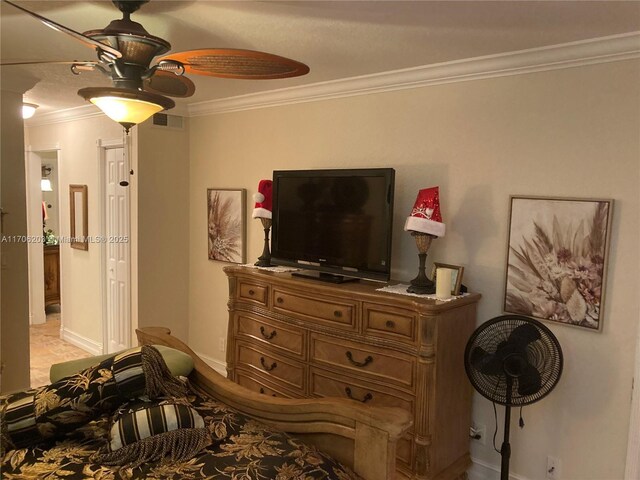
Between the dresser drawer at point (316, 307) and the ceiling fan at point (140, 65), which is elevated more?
the ceiling fan at point (140, 65)

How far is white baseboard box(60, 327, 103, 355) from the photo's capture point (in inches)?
208

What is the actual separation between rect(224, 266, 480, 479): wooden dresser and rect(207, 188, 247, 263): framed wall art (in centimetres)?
96

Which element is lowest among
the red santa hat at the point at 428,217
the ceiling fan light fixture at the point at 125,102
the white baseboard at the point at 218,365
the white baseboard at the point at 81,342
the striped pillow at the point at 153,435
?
the white baseboard at the point at 81,342

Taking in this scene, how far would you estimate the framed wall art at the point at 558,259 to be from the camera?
8.18 ft

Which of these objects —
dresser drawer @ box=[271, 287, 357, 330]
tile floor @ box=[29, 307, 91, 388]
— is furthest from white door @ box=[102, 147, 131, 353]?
dresser drawer @ box=[271, 287, 357, 330]

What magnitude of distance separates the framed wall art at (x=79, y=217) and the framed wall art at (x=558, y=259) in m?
4.33

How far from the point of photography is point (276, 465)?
1.67 meters

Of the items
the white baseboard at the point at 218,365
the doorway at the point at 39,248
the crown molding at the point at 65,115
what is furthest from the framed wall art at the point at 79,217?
the white baseboard at the point at 218,365

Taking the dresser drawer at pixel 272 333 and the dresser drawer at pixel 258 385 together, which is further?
the dresser drawer at pixel 258 385

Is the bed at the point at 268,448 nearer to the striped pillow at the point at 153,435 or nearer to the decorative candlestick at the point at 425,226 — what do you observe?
the striped pillow at the point at 153,435

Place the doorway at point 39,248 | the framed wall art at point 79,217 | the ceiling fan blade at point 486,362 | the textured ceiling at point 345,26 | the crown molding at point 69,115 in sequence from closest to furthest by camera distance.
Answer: the textured ceiling at point 345,26, the ceiling fan blade at point 486,362, the crown molding at point 69,115, the framed wall art at point 79,217, the doorway at point 39,248

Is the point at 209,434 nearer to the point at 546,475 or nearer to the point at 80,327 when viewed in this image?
the point at 546,475

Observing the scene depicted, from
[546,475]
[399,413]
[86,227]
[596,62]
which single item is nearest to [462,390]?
[546,475]

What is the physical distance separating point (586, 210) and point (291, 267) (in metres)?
1.91
